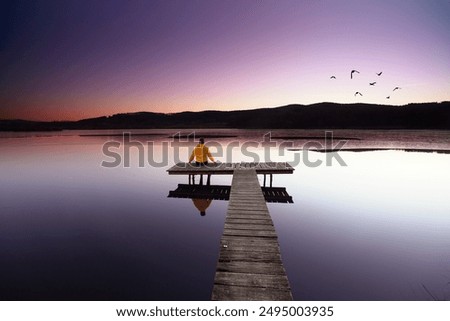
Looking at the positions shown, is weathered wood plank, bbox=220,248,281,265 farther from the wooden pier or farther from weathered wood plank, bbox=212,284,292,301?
weathered wood plank, bbox=212,284,292,301

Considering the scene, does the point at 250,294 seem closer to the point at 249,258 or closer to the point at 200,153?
the point at 249,258

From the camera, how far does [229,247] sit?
18.0 feet

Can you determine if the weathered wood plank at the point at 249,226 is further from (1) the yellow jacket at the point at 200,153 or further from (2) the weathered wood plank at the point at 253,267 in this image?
(1) the yellow jacket at the point at 200,153

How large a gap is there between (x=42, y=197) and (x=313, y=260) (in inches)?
569

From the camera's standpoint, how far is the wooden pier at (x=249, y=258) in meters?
→ 4.04

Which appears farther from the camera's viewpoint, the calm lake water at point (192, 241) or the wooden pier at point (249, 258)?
the calm lake water at point (192, 241)

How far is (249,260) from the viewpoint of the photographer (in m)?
4.96

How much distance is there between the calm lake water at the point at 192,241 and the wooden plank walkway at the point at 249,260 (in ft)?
5.12

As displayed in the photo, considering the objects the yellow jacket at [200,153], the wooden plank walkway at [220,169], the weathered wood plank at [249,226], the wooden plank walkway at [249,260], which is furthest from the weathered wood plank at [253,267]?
the yellow jacket at [200,153]

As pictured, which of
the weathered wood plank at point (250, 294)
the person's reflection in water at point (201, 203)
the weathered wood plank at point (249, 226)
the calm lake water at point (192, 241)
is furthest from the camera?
the person's reflection in water at point (201, 203)

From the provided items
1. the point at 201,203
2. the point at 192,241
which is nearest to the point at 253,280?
the point at 192,241

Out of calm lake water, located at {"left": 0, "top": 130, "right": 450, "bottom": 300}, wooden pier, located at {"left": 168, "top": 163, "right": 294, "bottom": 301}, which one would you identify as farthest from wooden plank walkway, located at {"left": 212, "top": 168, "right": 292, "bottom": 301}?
calm lake water, located at {"left": 0, "top": 130, "right": 450, "bottom": 300}
